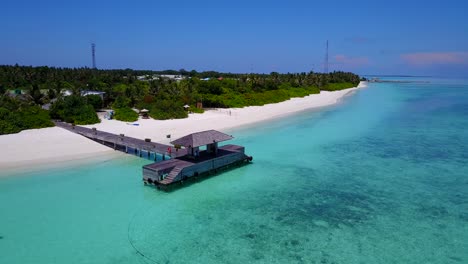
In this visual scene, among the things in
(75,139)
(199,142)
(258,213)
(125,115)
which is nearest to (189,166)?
(199,142)

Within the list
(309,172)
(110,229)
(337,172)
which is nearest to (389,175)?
(337,172)

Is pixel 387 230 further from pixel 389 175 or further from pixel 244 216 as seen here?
pixel 389 175

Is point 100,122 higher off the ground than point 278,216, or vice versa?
point 100,122

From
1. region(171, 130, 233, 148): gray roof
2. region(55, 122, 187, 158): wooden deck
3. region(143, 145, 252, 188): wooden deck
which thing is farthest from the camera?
region(55, 122, 187, 158): wooden deck

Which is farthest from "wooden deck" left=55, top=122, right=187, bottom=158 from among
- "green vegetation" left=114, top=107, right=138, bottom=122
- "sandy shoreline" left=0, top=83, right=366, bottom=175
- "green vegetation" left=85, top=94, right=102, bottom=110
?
"green vegetation" left=85, top=94, right=102, bottom=110

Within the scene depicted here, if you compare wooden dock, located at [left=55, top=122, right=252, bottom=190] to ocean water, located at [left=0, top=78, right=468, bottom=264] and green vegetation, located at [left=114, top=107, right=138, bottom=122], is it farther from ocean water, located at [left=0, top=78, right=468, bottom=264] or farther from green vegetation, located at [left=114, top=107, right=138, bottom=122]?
green vegetation, located at [left=114, top=107, right=138, bottom=122]
